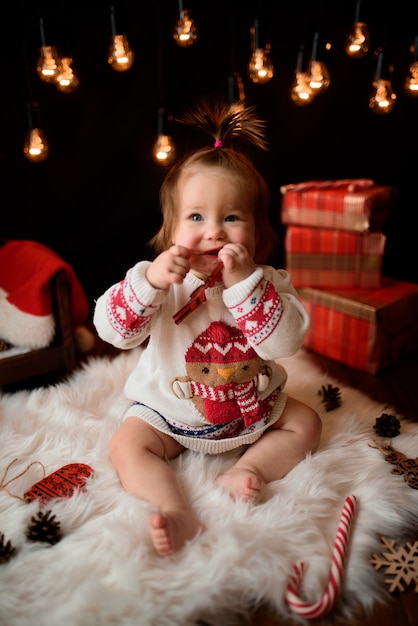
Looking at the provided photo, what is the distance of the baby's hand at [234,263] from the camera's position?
905 millimetres

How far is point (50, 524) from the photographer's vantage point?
0.83 meters

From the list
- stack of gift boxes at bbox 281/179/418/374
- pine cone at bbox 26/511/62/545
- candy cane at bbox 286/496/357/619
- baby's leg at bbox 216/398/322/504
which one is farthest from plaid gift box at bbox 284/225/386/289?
pine cone at bbox 26/511/62/545

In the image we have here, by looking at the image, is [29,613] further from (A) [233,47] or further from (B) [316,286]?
(A) [233,47]

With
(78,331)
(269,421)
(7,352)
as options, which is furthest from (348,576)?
(78,331)

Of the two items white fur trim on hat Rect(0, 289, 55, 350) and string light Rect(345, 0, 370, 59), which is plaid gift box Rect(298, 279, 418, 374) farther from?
white fur trim on hat Rect(0, 289, 55, 350)

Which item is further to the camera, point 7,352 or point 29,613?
point 7,352

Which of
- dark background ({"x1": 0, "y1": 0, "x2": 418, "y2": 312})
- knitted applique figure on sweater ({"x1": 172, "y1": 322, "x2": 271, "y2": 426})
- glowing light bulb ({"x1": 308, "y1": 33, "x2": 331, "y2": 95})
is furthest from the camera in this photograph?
dark background ({"x1": 0, "y1": 0, "x2": 418, "y2": 312})

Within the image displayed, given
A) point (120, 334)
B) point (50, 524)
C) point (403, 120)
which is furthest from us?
point (403, 120)

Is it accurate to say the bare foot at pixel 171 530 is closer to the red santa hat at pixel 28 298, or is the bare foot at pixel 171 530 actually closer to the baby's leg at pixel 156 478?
the baby's leg at pixel 156 478

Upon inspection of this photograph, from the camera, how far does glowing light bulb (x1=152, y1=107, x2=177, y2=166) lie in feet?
4.67

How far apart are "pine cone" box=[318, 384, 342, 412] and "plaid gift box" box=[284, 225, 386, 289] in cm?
41

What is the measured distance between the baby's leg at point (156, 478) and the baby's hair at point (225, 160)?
36 cm

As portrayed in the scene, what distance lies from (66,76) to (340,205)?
29.8 inches

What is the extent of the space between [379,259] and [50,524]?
1088 millimetres
